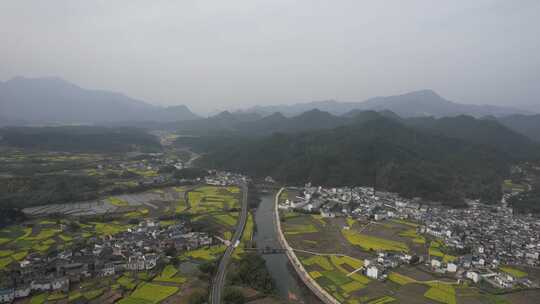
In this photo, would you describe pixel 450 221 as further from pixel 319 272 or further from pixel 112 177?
pixel 112 177

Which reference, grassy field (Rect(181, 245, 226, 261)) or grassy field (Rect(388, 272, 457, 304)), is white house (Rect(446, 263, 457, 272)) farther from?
grassy field (Rect(181, 245, 226, 261))

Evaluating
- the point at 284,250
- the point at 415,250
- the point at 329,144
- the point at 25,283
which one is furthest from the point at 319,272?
the point at 329,144

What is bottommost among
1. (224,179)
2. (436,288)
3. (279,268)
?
(279,268)

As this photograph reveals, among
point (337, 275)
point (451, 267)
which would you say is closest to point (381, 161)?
point (451, 267)

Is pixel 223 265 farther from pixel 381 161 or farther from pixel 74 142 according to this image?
pixel 74 142

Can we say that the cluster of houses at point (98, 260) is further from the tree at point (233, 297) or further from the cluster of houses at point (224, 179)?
the cluster of houses at point (224, 179)

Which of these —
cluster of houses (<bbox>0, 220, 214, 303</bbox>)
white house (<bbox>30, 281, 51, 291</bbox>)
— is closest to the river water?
cluster of houses (<bbox>0, 220, 214, 303</bbox>)

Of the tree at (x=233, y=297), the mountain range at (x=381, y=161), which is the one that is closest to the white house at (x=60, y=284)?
the tree at (x=233, y=297)
